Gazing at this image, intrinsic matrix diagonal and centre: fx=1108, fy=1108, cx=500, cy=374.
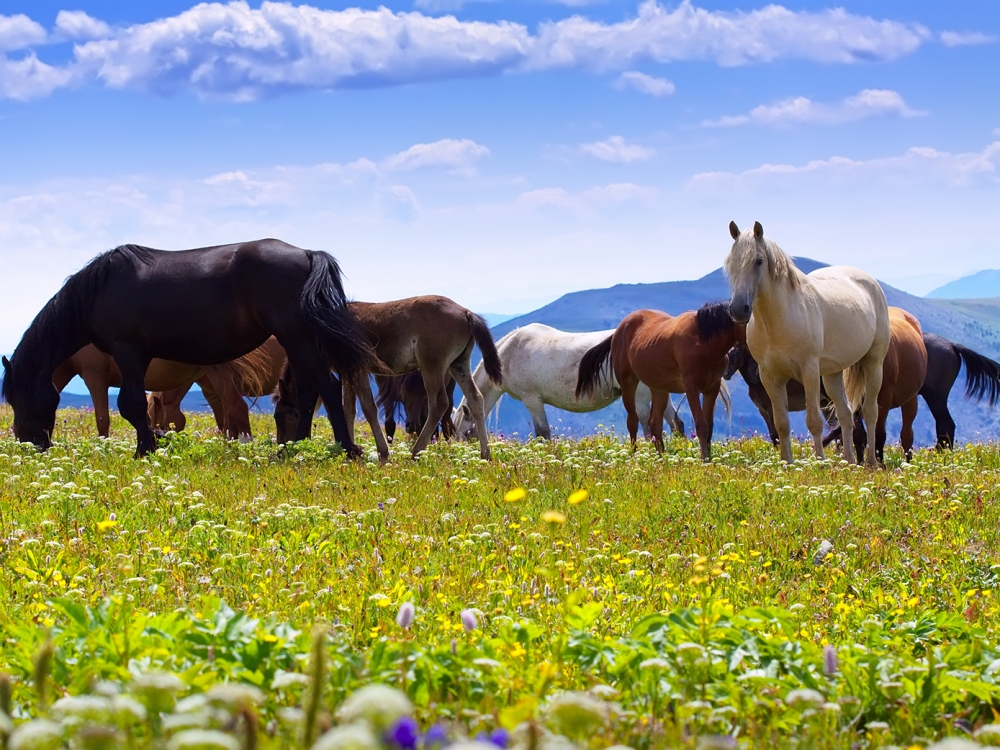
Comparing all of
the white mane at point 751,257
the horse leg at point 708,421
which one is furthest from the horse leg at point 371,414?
the white mane at point 751,257

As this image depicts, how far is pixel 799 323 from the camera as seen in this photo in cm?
1355

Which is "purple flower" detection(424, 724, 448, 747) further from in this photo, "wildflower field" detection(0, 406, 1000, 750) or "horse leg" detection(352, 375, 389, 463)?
"horse leg" detection(352, 375, 389, 463)

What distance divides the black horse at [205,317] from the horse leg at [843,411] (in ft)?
20.1

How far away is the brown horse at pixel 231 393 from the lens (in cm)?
1694

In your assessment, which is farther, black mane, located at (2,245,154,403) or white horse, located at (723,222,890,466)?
black mane, located at (2,245,154,403)

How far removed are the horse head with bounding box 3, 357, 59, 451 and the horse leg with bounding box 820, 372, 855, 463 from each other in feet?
33.1

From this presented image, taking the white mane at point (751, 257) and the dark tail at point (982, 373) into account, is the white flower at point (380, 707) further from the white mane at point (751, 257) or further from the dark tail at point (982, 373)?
the dark tail at point (982, 373)

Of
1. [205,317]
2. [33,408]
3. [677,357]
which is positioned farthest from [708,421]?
[33,408]

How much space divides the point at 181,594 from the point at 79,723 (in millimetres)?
3019

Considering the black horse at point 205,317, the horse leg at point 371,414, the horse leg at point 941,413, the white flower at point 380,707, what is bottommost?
the horse leg at point 941,413

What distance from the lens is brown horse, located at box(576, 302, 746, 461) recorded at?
15250 millimetres

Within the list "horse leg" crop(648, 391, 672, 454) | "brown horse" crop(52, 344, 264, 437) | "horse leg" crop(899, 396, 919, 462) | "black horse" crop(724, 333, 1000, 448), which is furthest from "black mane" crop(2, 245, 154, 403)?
"horse leg" crop(899, 396, 919, 462)

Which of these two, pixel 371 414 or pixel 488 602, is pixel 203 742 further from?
pixel 371 414

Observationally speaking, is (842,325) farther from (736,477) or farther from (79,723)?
(79,723)
